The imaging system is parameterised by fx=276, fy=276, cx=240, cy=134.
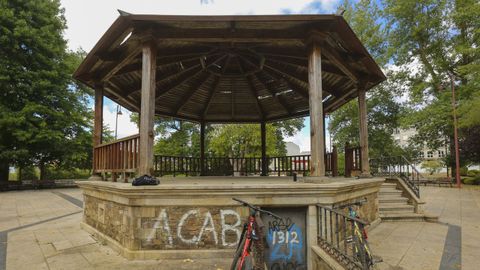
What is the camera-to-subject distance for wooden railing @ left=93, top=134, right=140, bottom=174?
539 cm

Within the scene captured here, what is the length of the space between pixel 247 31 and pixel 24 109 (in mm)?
18180

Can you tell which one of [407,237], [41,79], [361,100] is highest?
[41,79]

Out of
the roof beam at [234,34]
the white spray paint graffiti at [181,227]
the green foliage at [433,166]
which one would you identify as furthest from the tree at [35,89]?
the green foliage at [433,166]

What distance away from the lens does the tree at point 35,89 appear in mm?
17391

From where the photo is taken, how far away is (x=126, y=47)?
6.05 metres

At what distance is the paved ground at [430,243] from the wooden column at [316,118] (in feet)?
6.01

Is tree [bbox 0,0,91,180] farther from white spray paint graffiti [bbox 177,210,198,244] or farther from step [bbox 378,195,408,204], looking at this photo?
step [bbox 378,195,408,204]

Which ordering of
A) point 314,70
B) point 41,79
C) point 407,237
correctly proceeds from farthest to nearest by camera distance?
point 41,79, point 407,237, point 314,70

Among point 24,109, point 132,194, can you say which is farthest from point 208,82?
point 24,109

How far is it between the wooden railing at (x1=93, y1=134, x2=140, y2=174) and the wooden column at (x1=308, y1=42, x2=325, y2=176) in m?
3.35

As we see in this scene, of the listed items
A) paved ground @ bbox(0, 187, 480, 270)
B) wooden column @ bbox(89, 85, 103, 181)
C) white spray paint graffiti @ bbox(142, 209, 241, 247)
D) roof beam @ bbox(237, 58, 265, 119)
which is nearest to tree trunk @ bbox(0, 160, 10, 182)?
paved ground @ bbox(0, 187, 480, 270)

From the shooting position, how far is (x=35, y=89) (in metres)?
18.8

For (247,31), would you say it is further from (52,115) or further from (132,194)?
(52,115)

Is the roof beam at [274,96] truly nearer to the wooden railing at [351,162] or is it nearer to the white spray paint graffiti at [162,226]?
the wooden railing at [351,162]
